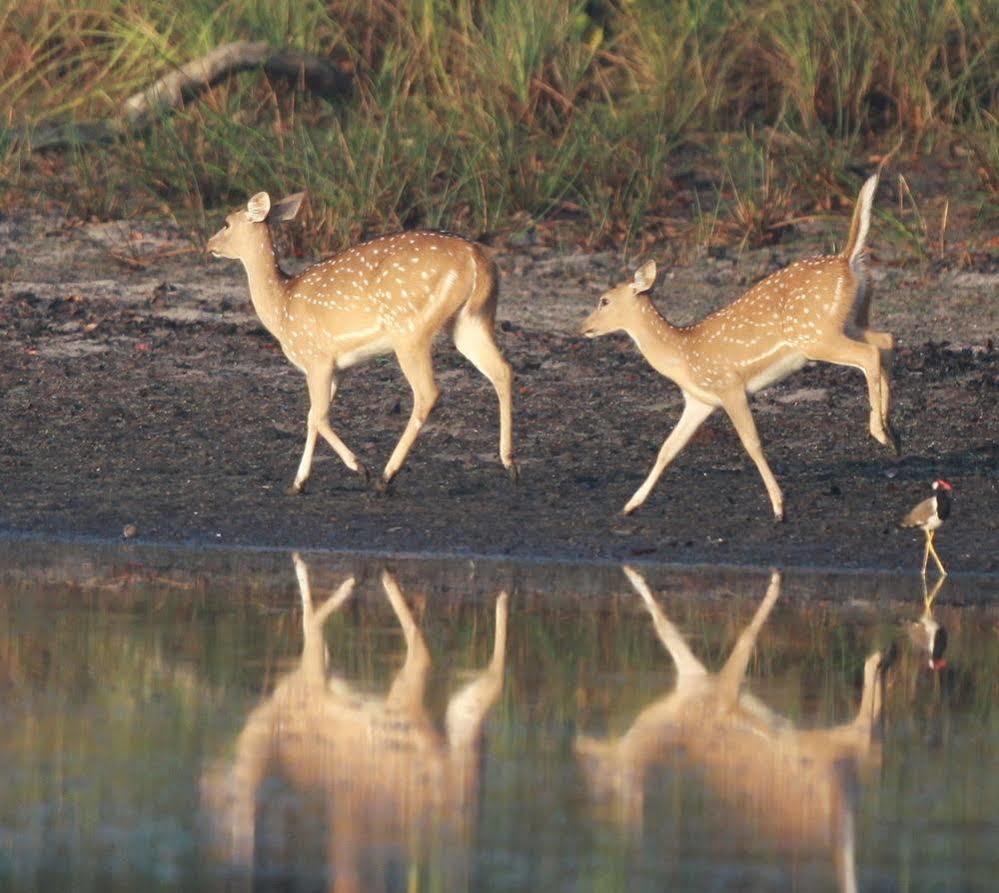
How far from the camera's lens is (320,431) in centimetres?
1116

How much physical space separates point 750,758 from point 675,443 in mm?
4399

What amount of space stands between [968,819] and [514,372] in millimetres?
7285

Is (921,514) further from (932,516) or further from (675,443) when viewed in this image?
(675,443)

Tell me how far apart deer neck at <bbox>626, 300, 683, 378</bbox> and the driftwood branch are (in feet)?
18.0

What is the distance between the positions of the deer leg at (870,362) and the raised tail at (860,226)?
0.37 m

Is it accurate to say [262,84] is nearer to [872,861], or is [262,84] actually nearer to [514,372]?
[514,372]

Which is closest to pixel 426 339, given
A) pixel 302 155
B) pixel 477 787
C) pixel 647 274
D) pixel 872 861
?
pixel 647 274

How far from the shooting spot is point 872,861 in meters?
5.55

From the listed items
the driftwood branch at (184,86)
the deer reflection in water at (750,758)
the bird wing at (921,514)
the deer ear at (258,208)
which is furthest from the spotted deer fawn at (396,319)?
the driftwood branch at (184,86)

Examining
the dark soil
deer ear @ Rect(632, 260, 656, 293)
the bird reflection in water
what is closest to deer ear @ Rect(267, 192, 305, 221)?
the dark soil

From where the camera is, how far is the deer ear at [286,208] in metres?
12.4

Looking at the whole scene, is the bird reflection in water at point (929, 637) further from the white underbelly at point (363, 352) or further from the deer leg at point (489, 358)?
the white underbelly at point (363, 352)

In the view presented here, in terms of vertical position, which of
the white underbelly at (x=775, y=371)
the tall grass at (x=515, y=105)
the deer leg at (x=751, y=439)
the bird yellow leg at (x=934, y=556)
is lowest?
the bird yellow leg at (x=934, y=556)

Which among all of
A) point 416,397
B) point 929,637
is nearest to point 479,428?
point 416,397
